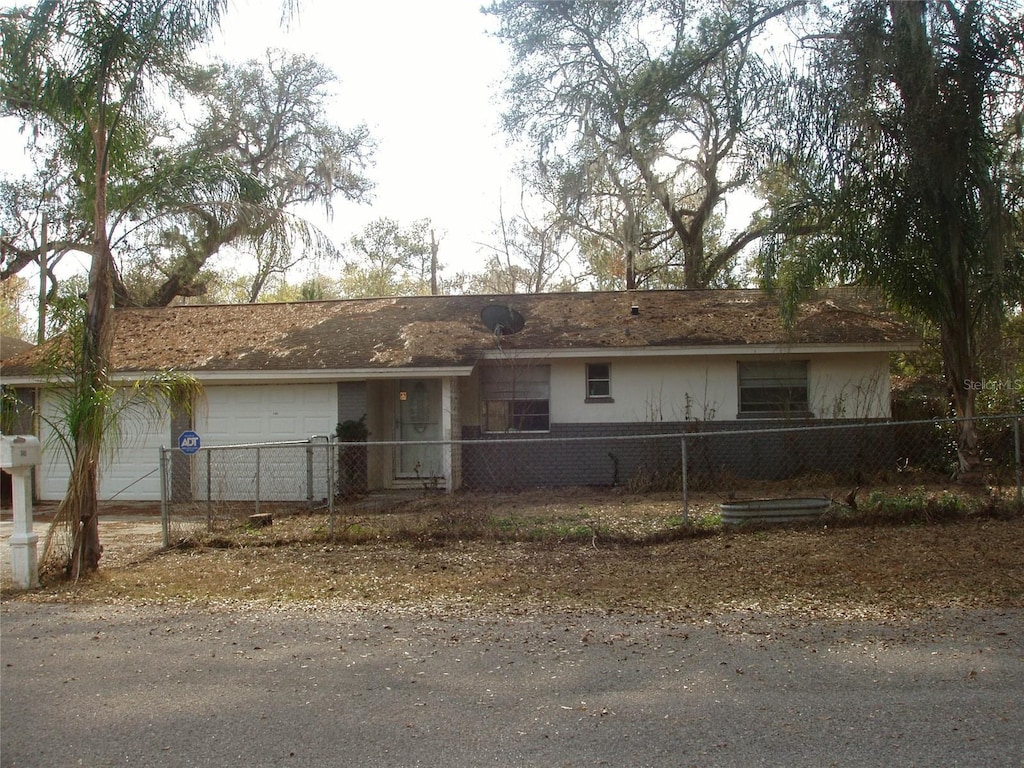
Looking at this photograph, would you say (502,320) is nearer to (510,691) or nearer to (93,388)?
(93,388)

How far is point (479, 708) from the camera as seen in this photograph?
15.3ft

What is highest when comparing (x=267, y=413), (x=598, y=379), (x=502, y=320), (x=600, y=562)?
(x=502, y=320)

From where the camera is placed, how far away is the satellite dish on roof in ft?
53.9

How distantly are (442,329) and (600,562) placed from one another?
845cm

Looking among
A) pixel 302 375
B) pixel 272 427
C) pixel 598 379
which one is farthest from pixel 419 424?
pixel 598 379

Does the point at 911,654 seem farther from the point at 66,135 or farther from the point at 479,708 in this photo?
the point at 66,135

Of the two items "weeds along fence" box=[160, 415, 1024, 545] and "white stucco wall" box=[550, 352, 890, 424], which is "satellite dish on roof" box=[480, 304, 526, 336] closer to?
"white stucco wall" box=[550, 352, 890, 424]

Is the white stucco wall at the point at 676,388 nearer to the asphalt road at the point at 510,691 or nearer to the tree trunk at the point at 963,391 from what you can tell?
the tree trunk at the point at 963,391

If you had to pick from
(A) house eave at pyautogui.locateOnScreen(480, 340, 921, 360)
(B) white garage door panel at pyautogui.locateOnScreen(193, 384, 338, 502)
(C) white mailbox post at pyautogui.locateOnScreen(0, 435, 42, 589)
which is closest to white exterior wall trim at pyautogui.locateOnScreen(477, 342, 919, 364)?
(A) house eave at pyautogui.locateOnScreen(480, 340, 921, 360)

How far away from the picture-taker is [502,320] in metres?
16.5

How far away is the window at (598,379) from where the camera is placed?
15.9 metres

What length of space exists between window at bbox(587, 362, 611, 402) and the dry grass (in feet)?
14.3

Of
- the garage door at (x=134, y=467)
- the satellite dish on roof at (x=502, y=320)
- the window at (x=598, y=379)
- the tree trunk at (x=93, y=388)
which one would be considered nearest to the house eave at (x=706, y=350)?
the window at (x=598, y=379)

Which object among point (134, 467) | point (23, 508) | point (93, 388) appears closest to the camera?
point (23, 508)
